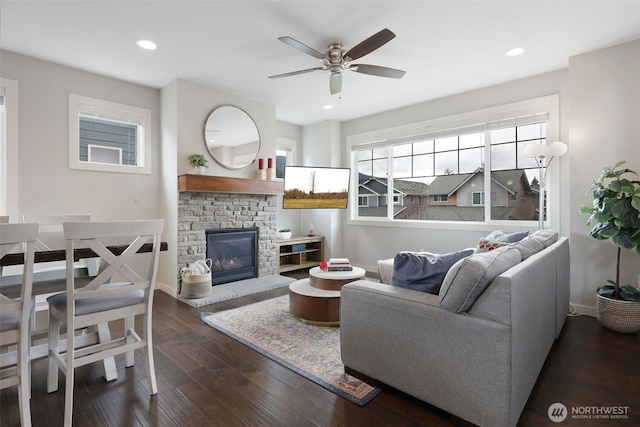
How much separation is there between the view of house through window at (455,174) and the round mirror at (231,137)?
1.90m

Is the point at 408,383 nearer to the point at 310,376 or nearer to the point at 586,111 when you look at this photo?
the point at 310,376

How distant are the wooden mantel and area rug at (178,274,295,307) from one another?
125 centimetres

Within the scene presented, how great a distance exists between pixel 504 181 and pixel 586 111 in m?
1.10

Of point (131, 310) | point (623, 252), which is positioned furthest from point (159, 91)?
point (623, 252)

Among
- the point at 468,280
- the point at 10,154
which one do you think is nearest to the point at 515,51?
the point at 468,280

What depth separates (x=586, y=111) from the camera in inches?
127

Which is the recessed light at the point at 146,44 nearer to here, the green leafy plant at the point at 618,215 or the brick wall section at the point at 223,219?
the brick wall section at the point at 223,219

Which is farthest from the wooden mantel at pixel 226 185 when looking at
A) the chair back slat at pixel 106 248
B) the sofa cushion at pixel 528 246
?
the sofa cushion at pixel 528 246

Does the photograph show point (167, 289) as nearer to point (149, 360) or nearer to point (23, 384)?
point (149, 360)

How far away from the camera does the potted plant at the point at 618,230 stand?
2.66 metres

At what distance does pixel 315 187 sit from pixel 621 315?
3.75 metres

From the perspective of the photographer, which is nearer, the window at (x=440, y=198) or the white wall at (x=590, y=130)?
the white wall at (x=590, y=130)

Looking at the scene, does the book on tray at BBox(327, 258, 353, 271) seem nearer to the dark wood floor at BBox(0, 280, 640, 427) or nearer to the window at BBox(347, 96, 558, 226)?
the dark wood floor at BBox(0, 280, 640, 427)

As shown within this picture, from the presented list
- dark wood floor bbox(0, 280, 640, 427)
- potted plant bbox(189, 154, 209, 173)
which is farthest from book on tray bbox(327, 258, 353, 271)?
potted plant bbox(189, 154, 209, 173)
